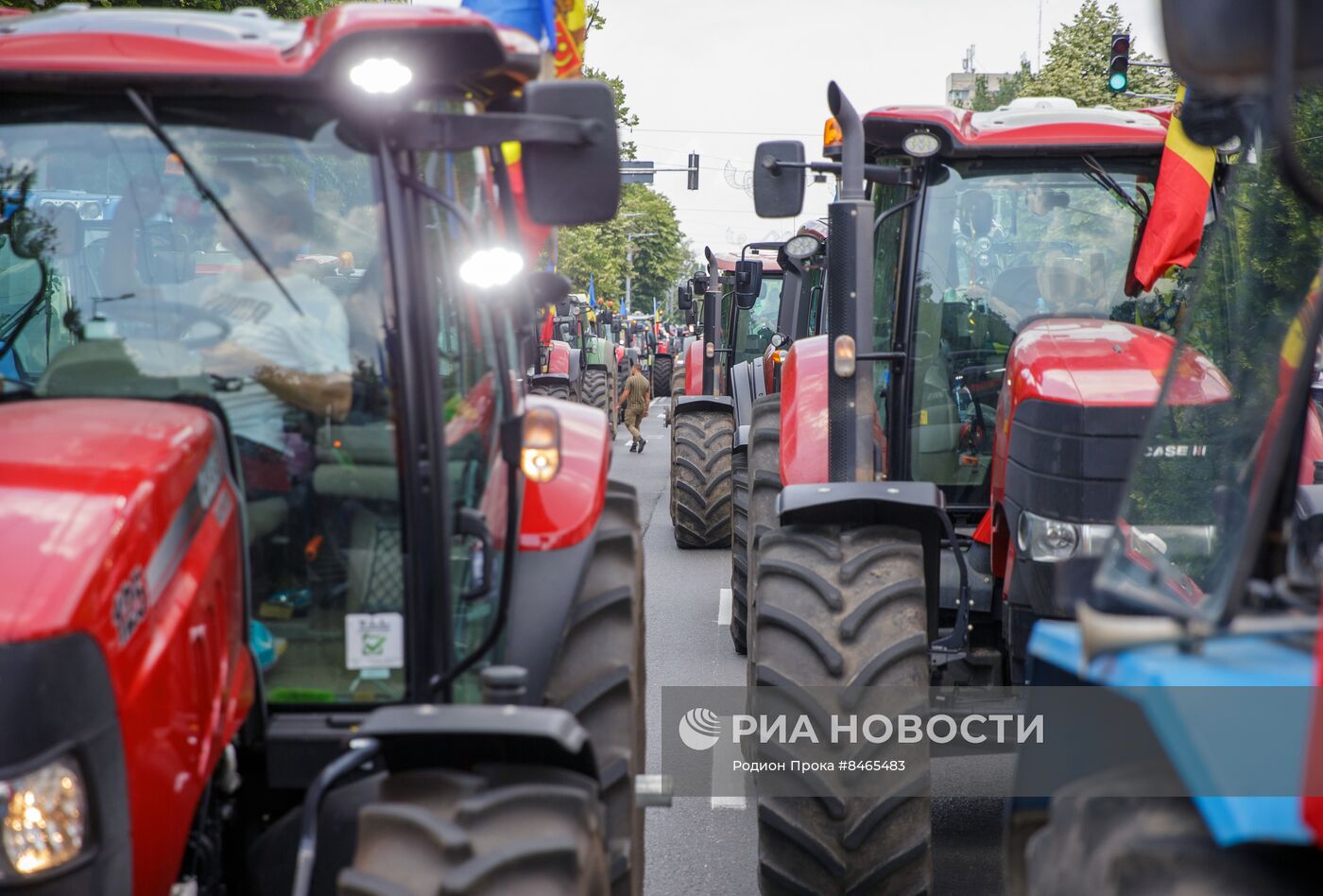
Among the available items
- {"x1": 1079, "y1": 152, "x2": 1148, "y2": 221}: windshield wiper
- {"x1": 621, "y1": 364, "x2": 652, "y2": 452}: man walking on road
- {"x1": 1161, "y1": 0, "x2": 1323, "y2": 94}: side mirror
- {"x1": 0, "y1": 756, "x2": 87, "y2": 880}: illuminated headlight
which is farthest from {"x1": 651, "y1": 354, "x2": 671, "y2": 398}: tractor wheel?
{"x1": 1161, "y1": 0, "x2": 1323, "y2": 94}: side mirror

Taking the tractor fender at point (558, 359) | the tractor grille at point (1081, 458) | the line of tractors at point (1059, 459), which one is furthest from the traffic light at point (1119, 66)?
the tractor grille at point (1081, 458)

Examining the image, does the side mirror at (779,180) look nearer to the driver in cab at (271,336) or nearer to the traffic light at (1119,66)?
the driver in cab at (271,336)

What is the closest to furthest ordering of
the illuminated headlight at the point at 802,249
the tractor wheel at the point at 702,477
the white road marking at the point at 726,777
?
the white road marking at the point at 726,777 → the illuminated headlight at the point at 802,249 → the tractor wheel at the point at 702,477

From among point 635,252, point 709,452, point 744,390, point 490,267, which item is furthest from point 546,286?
point 635,252

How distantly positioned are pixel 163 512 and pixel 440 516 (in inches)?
26.2

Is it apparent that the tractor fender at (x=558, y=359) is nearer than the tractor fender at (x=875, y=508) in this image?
No

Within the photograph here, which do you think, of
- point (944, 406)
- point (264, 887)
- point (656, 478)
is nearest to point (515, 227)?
point (264, 887)

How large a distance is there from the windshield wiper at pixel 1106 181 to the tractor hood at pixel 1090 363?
48 centimetres

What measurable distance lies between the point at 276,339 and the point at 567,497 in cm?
99

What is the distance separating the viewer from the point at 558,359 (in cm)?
2131

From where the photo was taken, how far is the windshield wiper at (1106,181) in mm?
5555

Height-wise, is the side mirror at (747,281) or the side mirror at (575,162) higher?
the side mirror at (575,162)

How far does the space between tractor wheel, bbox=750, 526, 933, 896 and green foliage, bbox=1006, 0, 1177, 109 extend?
22.5 meters

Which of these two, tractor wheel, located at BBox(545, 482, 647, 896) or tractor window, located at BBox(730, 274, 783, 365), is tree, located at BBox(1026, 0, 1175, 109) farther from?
tractor wheel, located at BBox(545, 482, 647, 896)
